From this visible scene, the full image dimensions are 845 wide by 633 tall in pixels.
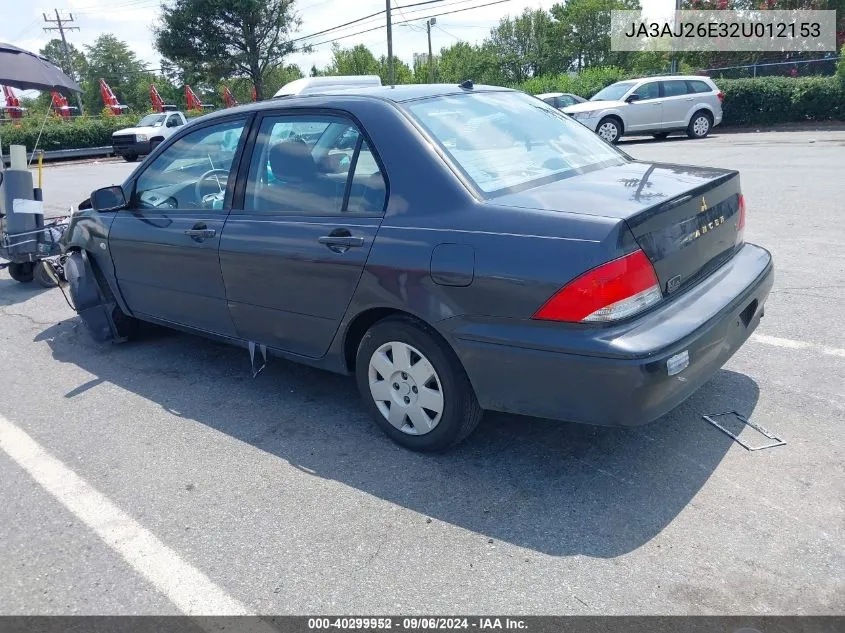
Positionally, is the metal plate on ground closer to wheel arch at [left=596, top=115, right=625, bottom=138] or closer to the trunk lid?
the trunk lid

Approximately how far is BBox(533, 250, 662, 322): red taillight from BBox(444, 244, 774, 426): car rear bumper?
0.15 feet

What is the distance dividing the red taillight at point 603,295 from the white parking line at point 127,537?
5.27 feet

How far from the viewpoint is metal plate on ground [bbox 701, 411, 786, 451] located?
3.33m

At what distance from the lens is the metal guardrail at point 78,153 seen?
3073 cm

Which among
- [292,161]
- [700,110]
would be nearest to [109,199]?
[292,161]

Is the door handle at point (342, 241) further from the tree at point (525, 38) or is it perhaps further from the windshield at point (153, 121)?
the tree at point (525, 38)

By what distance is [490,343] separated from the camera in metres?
2.98

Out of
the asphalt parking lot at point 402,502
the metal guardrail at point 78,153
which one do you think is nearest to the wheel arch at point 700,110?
the asphalt parking lot at point 402,502

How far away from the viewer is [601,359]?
273 centimetres

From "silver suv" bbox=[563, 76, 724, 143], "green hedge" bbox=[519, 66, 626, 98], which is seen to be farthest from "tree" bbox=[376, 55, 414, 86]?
"silver suv" bbox=[563, 76, 724, 143]

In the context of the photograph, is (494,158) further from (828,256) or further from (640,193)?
(828,256)

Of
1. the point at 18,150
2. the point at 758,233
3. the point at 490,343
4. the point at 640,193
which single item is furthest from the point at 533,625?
the point at 18,150

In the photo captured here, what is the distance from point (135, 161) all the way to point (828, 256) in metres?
26.4

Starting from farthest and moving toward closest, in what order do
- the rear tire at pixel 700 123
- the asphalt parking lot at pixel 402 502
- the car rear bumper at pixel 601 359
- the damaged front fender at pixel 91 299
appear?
the rear tire at pixel 700 123
the damaged front fender at pixel 91 299
the car rear bumper at pixel 601 359
the asphalt parking lot at pixel 402 502
